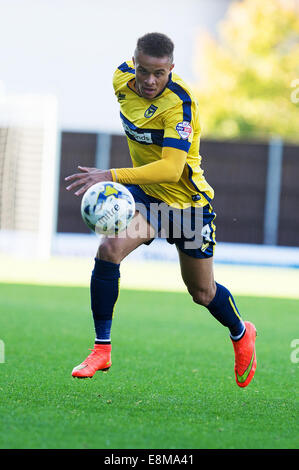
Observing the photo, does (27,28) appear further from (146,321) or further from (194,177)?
(194,177)

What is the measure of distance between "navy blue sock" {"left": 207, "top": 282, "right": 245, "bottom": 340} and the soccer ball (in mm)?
1033

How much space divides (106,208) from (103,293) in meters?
0.58

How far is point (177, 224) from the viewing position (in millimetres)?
5598

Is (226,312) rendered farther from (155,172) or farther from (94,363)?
(155,172)

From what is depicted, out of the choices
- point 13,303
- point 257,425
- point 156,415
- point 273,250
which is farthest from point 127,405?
point 273,250

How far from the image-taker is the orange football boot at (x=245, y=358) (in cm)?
565

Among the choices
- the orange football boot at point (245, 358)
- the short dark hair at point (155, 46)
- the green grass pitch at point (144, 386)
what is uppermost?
the short dark hair at point (155, 46)

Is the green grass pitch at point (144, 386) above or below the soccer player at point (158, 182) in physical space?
below

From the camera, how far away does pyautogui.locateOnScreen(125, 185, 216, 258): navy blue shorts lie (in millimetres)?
5582

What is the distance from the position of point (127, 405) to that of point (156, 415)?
0.30 meters

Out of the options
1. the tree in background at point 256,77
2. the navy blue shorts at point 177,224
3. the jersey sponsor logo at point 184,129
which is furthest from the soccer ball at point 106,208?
the tree in background at point 256,77

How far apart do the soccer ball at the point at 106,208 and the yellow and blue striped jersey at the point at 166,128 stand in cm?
45

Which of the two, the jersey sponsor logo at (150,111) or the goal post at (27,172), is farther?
the goal post at (27,172)

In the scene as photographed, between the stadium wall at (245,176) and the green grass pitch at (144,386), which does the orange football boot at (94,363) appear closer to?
the green grass pitch at (144,386)
